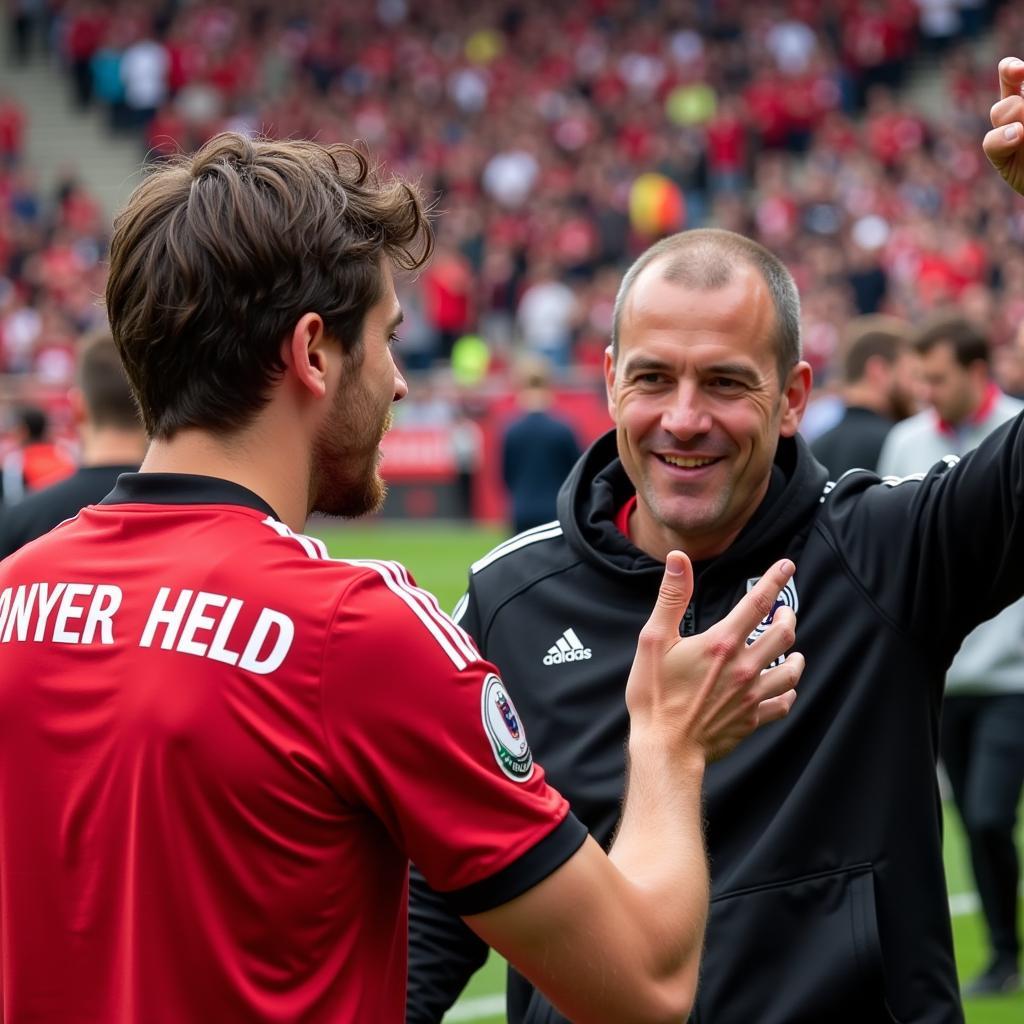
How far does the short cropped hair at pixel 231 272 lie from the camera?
225 centimetres

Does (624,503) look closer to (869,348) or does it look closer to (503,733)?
(503,733)

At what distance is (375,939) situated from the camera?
2.17 meters

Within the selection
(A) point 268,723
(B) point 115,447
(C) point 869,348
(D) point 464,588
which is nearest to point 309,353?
(A) point 268,723

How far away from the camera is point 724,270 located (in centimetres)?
339

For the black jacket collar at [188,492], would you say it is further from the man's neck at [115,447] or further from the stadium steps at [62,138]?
the stadium steps at [62,138]

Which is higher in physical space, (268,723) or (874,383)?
(268,723)

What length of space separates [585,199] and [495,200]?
5.95 ft

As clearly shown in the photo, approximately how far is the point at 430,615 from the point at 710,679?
440 mm

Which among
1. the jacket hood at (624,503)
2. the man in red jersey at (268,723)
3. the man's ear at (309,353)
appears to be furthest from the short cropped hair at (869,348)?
the man's ear at (309,353)

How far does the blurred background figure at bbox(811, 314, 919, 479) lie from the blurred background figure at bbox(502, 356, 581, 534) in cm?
514

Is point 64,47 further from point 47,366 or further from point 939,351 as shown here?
point 939,351

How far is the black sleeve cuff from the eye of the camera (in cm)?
212

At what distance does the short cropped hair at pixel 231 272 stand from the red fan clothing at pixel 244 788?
8.2 inches

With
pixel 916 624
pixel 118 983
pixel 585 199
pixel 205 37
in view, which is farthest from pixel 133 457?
pixel 205 37
